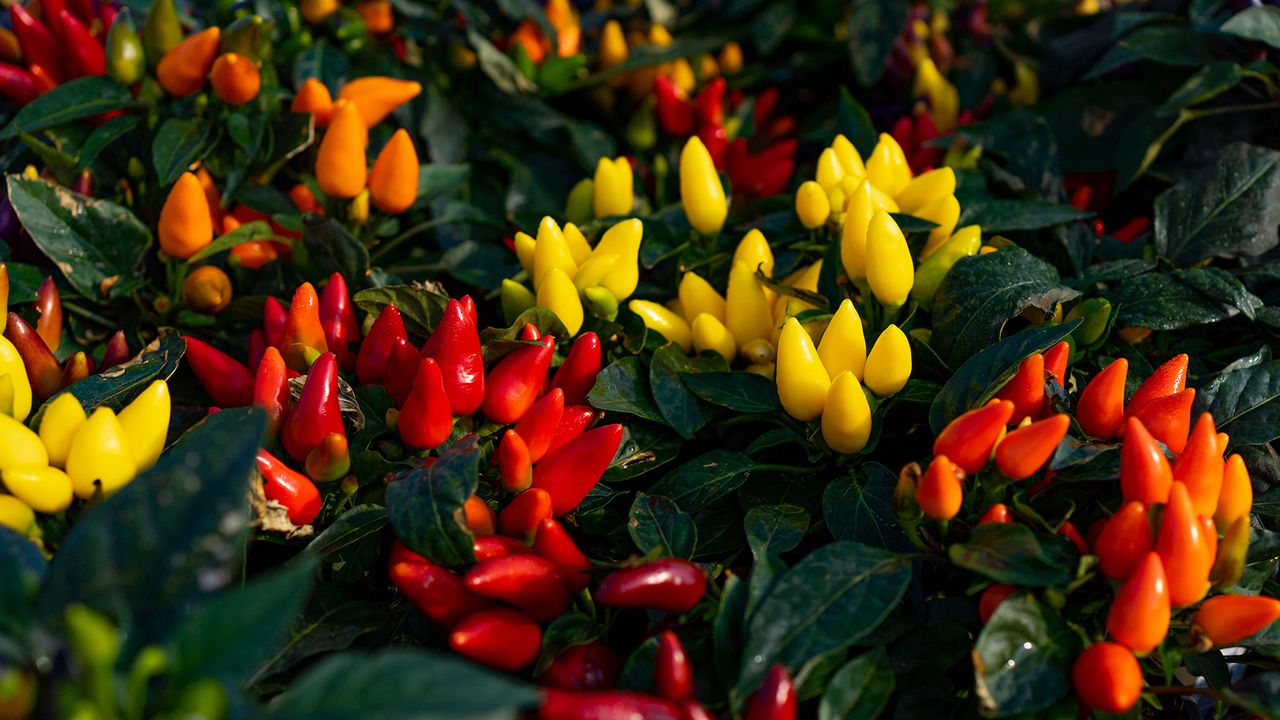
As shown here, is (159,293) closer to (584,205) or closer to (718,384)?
(584,205)

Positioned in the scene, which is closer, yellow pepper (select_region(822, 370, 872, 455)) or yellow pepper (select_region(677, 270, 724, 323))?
yellow pepper (select_region(822, 370, 872, 455))

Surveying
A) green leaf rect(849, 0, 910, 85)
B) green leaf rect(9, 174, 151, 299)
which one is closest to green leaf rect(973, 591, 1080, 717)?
green leaf rect(9, 174, 151, 299)

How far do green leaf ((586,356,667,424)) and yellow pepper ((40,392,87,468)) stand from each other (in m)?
0.51

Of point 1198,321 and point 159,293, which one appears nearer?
point 1198,321

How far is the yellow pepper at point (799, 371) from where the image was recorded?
1.09 metres

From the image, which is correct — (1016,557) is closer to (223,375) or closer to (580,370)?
(580,370)

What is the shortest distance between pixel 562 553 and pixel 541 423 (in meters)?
0.15

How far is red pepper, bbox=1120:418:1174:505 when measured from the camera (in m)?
0.90

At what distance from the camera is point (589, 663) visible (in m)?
0.94

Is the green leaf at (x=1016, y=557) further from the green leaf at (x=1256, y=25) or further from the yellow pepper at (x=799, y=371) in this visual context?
the green leaf at (x=1256, y=25)

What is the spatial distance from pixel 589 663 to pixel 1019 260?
69 centimetres

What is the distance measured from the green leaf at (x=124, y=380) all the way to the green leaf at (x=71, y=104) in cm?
44

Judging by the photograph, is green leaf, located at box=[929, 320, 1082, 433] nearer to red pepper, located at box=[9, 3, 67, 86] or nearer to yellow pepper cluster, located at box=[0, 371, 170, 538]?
yellow pepper cluster, located at box=[0, 371, 170, 538]

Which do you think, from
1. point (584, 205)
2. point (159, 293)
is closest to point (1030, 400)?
point (584, 205)
